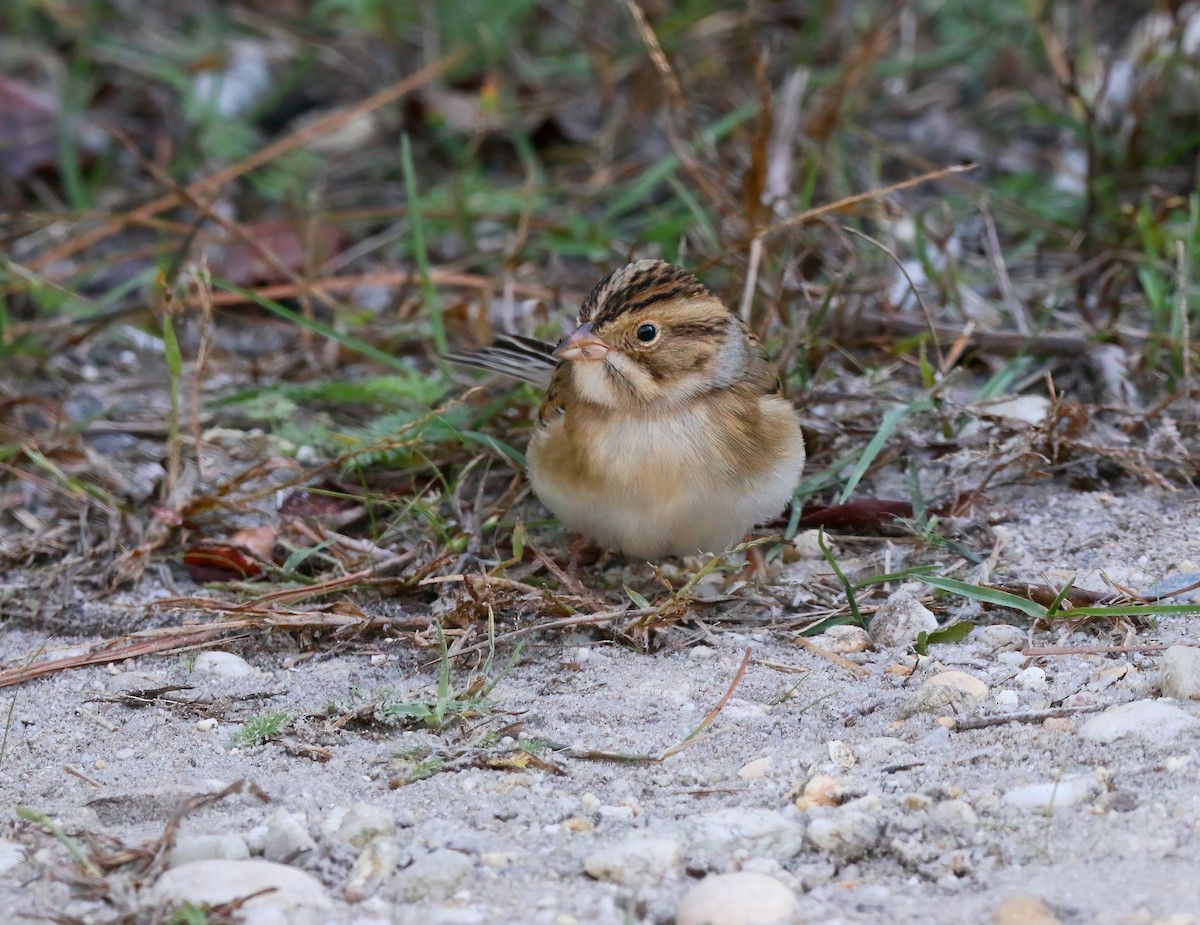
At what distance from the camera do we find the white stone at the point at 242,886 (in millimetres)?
2541

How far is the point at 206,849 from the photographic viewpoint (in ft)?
8.94

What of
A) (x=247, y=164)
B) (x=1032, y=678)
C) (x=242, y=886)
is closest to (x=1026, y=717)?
(x=1032, y=678)

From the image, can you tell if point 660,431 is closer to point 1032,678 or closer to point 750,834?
point 1032,678

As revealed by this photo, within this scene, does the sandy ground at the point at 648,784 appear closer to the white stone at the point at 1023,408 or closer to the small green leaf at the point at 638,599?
the small green leaf at the point at 638,599

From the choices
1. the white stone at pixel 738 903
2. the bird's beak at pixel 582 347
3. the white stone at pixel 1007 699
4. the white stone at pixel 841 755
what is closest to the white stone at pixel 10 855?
the white stone at pixel 738 903

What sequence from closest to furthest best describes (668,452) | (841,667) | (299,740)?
(299,740) < (841,667) < (668,452)

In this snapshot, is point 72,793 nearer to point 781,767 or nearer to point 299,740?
point 299,740

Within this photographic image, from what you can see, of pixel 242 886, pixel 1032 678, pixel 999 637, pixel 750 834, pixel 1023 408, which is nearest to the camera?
pixel 242 886

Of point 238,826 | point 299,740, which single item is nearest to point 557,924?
point 238,826

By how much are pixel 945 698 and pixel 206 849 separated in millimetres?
1608

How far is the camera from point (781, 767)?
3121 mm

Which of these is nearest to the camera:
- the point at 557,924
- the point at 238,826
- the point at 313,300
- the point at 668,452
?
the point at 557,924

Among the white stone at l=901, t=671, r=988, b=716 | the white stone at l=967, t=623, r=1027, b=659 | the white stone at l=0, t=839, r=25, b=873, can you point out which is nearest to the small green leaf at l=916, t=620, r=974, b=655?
the white stone at l=967, t=623, r=1027, b=659

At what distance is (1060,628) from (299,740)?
1.85 m
